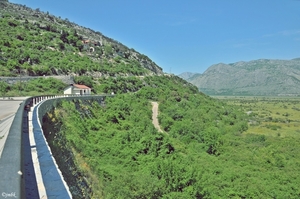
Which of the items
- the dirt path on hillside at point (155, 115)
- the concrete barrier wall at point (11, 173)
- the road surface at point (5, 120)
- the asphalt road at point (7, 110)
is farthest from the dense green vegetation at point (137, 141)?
the concrete barrier wall at point (11, 173)

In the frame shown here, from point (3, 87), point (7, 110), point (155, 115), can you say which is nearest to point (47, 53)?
point (155, 115)

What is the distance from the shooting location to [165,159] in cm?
2480

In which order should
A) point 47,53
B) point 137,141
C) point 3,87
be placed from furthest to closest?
point 47,53 → point 3,87 → point 137,141

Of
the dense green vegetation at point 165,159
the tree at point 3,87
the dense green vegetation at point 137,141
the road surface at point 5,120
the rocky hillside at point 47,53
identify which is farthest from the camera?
the rocky hillside at point 47,53

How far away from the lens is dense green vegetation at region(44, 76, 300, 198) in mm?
17359

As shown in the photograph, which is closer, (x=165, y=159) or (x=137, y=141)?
(x=165, y=159)

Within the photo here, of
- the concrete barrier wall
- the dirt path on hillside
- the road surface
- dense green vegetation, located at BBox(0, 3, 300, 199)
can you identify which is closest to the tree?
dense green vegetation, located at BBox(0, 3, 300, 199)

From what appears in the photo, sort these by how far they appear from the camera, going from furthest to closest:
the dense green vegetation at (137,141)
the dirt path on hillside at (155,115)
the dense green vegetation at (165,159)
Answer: the dirt path on hillside at (155,115), the dense green vegetation at (165,159), the dense green vegetation at (137,141)

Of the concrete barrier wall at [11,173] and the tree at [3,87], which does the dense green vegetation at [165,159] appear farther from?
the tree at [3,87]

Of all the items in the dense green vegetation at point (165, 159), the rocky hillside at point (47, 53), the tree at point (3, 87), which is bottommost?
the dense green vegetation at point (165, 159)

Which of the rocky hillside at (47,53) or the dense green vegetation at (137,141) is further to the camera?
the rocky hillside at (47,53)

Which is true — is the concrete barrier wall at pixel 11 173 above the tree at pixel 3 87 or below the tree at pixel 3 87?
below

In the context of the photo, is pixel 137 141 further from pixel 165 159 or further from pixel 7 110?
pixel 7 110

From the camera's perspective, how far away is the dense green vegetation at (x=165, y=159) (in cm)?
1736
